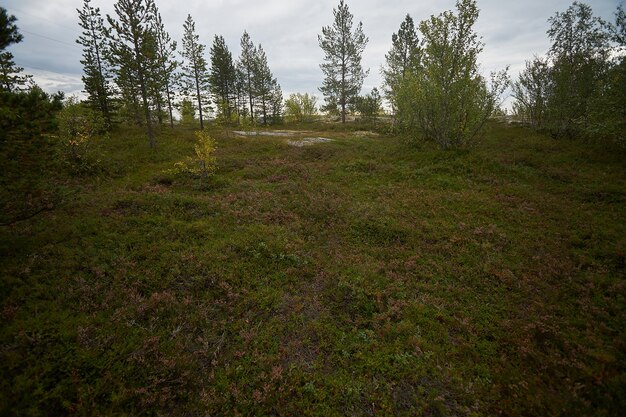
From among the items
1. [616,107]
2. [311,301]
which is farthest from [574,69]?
[311,301]

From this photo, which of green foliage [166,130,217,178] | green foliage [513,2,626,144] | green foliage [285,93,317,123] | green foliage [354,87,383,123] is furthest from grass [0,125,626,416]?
green foliage [285,93,317,123]

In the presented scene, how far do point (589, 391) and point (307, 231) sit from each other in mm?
9854

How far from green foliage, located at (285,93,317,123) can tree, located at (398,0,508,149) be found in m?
43.2

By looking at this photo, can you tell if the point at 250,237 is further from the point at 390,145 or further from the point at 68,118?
the point at 390,145

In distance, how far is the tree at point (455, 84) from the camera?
2039cm

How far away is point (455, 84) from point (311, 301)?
21329 mm

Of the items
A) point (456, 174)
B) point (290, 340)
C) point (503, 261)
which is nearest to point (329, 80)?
point (456, 174)

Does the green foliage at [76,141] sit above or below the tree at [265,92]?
below

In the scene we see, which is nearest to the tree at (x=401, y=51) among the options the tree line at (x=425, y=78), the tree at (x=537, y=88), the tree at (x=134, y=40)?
the tree line at (x=425, y=78)

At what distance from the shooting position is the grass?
538 centimetres

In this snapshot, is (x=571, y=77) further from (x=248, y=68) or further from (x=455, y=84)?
(x=248, y=68)

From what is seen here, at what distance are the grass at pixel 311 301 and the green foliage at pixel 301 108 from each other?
170ft

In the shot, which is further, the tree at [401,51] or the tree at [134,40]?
the tree at [401,51]

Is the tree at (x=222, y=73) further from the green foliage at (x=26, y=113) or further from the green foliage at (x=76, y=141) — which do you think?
the green foliage at (x=26, y=113)
